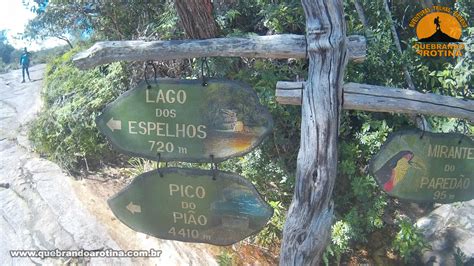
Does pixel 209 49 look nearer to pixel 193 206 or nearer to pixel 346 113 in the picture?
pixel 193 206

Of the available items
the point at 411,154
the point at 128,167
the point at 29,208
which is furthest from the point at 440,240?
the point at 29,208

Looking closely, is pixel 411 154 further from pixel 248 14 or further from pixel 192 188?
pixel 248 14

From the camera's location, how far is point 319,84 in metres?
1.84

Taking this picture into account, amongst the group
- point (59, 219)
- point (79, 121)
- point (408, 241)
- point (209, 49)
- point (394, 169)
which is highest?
point (209, 49)

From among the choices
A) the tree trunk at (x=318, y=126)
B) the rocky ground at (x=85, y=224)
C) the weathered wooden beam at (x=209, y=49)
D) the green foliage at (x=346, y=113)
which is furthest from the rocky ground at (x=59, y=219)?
the weathered wooden beam at (x=209, y=49)

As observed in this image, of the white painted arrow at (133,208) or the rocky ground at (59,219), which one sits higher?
the white painted arrow at (133,208)

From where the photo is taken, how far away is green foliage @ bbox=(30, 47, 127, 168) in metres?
5.54

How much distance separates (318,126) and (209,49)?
0.61 meters

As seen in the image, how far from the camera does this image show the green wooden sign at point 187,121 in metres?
1.85

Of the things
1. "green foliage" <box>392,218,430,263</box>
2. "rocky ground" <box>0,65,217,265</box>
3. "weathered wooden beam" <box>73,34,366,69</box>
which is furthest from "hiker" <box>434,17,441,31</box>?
"rocky ground" <box>0,65,217,265</box>

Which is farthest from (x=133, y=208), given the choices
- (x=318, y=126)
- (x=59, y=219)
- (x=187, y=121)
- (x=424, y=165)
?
(x=59, y=219)

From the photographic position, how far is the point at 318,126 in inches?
72.6

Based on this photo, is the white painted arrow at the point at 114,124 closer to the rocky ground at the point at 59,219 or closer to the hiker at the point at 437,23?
the rocky ground at the point at 59,219

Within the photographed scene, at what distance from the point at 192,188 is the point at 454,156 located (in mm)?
1287
